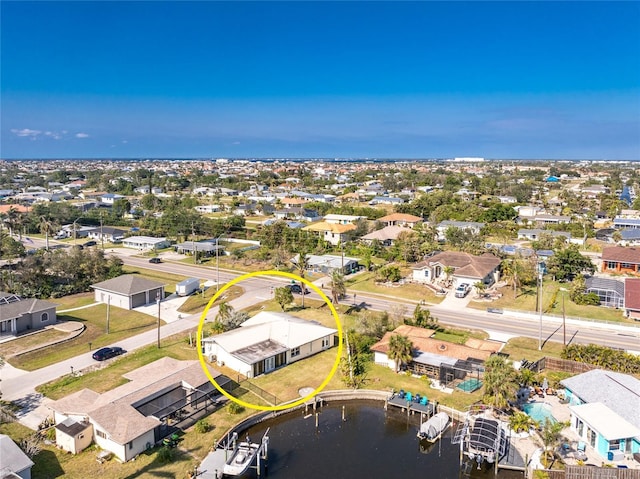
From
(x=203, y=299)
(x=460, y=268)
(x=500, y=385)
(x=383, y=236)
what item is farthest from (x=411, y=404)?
(x=383, y=236)

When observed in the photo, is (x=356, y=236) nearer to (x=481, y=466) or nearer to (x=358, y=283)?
(x=358, y=283)

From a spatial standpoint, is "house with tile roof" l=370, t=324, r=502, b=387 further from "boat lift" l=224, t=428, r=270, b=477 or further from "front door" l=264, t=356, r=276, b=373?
"boat lift" l=224, t=428, r=270, b=477

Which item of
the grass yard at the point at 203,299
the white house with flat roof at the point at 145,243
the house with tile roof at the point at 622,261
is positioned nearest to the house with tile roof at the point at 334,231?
the white house with flat roof at the point at 145,243

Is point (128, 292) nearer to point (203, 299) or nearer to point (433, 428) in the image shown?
point (203, 299)

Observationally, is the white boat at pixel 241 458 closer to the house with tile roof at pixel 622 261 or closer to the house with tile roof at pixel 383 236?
the house with tile roof at pixel 383 236

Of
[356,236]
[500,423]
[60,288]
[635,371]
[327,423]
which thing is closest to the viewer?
[500,423]

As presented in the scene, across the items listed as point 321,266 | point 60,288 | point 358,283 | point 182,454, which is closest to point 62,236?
point 60,288
